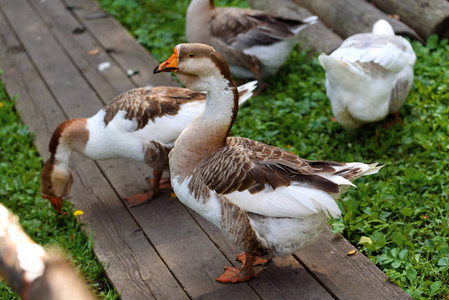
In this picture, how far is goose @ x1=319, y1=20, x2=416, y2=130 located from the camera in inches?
153

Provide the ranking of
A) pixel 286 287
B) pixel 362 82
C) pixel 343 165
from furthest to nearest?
pixel 362 82, pixel 286 287, pixel 343 165

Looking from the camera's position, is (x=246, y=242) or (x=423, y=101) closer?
(x=246, y=242)

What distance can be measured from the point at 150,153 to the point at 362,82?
174 centimetres

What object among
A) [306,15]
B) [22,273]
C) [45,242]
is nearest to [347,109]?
[306,15]

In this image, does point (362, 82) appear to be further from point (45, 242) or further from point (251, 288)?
point (45, 242)

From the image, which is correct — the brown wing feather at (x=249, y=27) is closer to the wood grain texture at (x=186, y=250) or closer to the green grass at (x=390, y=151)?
the green grass at (x=390, y=151)

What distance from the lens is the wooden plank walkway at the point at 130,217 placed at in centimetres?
303

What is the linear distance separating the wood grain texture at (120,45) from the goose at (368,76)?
1922mm

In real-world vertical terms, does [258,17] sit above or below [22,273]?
below

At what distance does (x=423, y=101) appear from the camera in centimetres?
457

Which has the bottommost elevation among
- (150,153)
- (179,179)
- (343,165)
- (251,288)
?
(251,288)

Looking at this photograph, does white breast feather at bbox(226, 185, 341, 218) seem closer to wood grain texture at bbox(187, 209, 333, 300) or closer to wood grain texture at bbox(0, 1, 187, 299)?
wood grain texture at bbox(187, 209, 333, 300)

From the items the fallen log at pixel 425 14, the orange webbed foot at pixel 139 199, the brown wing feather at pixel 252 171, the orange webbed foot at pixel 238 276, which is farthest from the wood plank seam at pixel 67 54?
the fallen log at pixel 425 14

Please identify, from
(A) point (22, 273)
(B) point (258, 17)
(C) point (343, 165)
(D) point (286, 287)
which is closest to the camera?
(A) point (22, 273)
